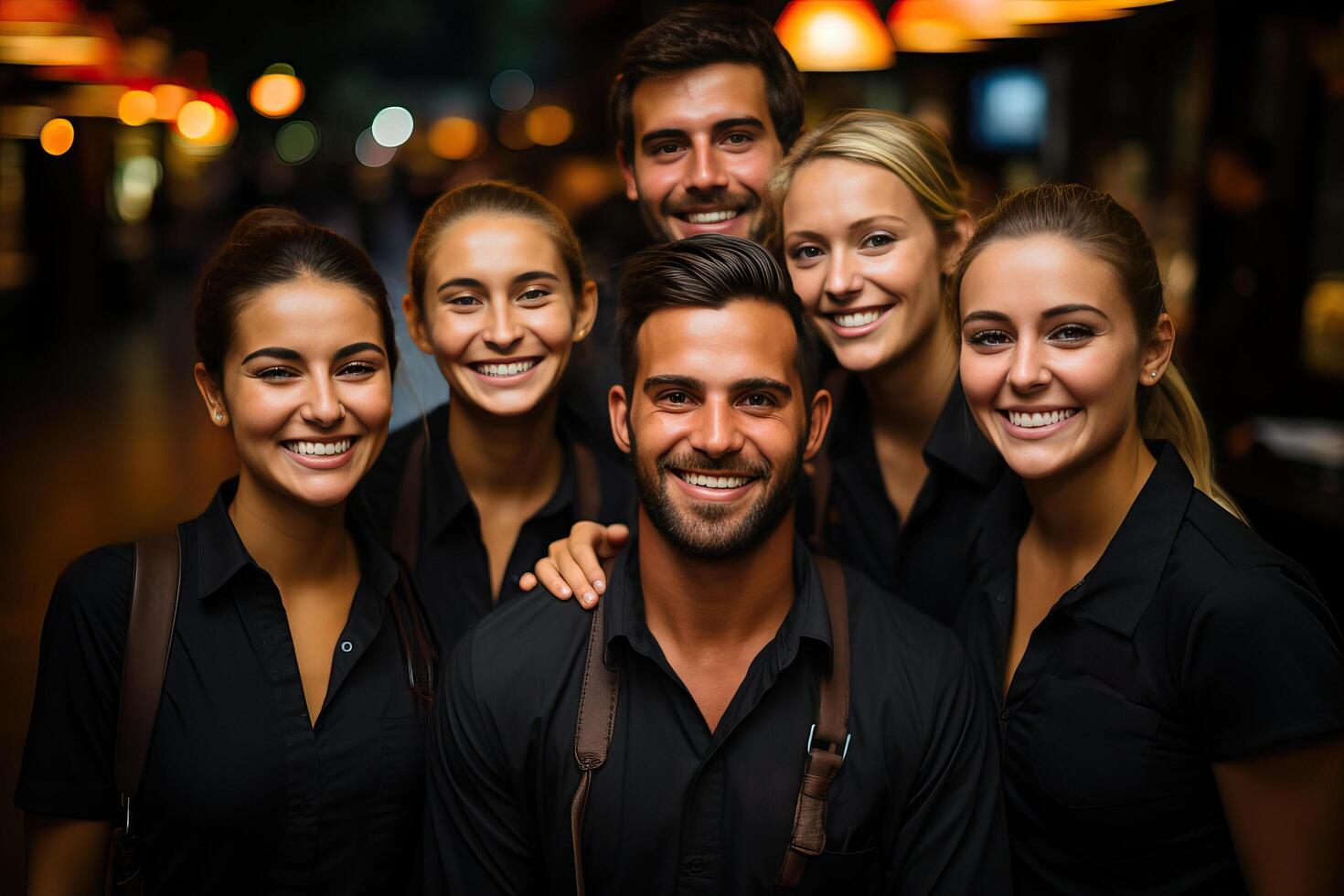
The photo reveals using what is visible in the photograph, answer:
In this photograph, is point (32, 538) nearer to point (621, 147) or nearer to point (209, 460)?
point (209, 460)

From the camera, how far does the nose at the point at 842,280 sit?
9.70ft

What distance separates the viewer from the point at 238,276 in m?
2.58

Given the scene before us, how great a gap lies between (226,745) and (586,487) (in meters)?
1.17

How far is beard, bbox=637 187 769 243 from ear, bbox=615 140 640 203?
0.19m

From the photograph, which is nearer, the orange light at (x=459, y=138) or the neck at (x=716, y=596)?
the neck at (x=716, y=596)

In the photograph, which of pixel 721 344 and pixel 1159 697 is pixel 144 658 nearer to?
pixel 721 344

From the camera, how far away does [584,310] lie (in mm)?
3201

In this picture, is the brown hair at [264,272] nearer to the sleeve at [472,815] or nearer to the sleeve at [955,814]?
the sleeve at [472,815]

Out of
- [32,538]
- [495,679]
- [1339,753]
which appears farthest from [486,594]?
[32,538]

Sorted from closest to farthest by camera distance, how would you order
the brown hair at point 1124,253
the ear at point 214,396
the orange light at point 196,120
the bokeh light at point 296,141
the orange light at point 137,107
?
the brown hair at point 1124,253, the ear at point 214,396, the orange light at point 137,107, the orange light at point 196,120, the bokeh light at point 296,141

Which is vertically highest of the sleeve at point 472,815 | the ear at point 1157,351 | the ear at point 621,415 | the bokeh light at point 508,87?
the bokeh light at point 508,87

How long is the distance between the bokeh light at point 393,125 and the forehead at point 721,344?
5566cm

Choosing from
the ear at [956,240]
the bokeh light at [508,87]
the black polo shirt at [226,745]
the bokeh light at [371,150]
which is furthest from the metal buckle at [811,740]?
the bokeh light at [371,150]

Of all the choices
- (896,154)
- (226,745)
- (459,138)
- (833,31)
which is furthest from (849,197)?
(459,138)
